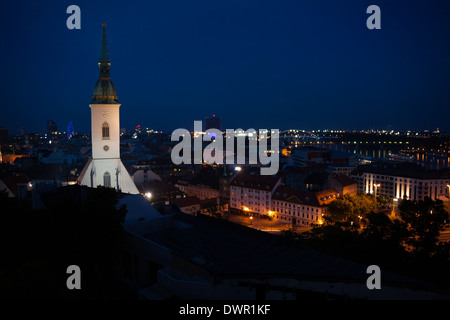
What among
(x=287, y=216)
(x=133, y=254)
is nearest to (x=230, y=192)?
(x=287, y=216)

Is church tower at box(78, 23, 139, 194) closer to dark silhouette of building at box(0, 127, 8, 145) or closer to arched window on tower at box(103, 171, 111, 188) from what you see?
arched window on tower at box(103, 171, 111, 188)

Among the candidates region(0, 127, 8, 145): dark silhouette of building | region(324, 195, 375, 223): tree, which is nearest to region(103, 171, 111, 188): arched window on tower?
region(324, 195, 375, 223): tree

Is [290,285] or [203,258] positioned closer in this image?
[290,285]

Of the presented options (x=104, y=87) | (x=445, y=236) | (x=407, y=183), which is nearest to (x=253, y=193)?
(x=445, y=236)

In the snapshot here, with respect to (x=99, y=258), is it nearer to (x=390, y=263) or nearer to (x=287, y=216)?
(x=390, y=263)

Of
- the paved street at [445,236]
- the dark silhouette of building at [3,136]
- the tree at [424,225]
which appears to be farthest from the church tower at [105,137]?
the dark silhouette of building at [3,136]

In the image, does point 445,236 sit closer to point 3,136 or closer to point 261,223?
point 261,223

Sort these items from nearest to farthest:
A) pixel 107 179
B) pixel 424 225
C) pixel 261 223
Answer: pixel 424 225, pixel 107 179, pixel 261 223

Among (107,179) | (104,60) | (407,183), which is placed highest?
(104,60)
